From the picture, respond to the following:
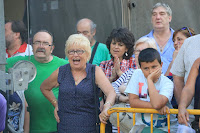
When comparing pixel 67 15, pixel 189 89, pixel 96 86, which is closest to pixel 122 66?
pixel 96 86

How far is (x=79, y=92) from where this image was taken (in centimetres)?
403

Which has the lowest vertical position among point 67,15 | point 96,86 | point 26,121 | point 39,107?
point 26,121

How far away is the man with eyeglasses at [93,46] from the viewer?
18.5ft

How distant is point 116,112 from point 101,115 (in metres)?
0.15

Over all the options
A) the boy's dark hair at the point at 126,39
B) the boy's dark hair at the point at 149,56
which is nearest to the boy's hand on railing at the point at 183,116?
the boy's dark hair at the point at 149,56

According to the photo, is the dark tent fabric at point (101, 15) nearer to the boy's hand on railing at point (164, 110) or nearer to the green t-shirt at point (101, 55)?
the green t-shirt at point (101, 55)

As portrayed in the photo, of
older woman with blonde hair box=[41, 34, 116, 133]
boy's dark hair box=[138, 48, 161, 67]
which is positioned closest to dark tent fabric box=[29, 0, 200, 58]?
older woman with blonde hair box=[41, 34, 116, 133]

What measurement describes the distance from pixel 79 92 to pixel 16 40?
4.68 ft

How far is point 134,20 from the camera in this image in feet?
23.9

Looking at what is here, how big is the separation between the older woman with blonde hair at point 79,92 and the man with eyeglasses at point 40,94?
2.41 feet

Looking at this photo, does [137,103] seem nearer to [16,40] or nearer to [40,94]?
[40,94]

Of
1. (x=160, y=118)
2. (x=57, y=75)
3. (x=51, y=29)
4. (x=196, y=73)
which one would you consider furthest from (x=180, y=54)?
(x=51, y=29)

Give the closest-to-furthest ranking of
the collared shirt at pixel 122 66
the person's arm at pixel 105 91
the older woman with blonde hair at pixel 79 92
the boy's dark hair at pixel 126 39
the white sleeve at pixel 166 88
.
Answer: the white sleeve at pixel 166 88 → the person's arm at pixel 105 91 → the older woman with blonde hair at pixel 79 92 → the collared shirt at pixel 122 66 → the boy's dark hair at pixel 126 39

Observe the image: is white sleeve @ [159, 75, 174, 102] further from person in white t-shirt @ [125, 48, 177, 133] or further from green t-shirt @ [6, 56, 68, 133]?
green t-shirt @ [6, 56, 68, 133]
